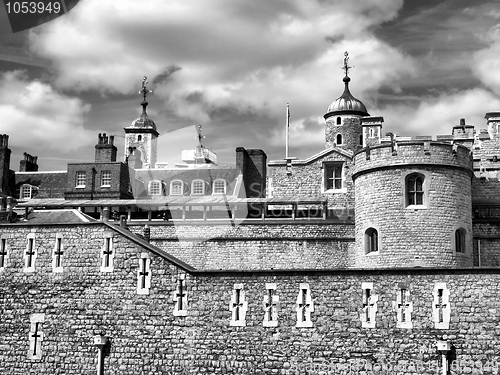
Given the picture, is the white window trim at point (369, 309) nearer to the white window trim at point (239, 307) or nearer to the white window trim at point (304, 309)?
the white window trim at point (304, 309)

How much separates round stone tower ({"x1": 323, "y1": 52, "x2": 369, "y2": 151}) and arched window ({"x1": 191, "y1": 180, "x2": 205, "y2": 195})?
31.3ft

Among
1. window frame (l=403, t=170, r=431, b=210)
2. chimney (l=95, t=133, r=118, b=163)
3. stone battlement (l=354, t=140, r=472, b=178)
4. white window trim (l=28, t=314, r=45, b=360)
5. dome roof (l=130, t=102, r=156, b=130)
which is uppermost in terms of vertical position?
dome roof (l=130, t=102, r=156, b=130)

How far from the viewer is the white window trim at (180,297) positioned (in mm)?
26250

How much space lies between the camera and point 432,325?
24.2 metres

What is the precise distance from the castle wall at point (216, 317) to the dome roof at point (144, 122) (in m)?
47.3

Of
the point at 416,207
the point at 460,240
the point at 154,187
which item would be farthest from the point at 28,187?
the point at 460,240

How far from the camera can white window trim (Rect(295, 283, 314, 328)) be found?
2517cm

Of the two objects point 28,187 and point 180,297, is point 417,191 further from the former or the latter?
point 28,187

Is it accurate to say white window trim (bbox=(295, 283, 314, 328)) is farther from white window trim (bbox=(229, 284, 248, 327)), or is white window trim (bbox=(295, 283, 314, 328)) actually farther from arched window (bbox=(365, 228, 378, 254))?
arched window (bbox=(365, 228, 378, 254))

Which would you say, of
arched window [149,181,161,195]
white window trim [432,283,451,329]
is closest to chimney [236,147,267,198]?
arched window [149,181,161,195]

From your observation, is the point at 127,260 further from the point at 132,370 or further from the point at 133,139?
the point at 133,139

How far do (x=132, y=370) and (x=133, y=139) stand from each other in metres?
50.6

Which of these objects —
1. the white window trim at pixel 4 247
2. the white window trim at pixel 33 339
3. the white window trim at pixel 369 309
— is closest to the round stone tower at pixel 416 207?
the white window trim at pixel 369 309

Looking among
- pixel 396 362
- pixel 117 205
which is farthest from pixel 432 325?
pixel 117 205
